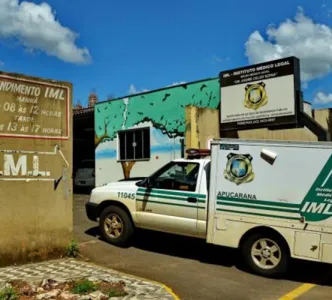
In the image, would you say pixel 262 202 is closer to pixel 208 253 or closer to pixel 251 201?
pixel 251 201

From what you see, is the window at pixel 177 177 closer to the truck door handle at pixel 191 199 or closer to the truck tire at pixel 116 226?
the truck door handle at pixel 191 199

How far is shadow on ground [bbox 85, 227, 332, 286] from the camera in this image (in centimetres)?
770

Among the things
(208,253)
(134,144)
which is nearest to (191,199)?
(208,253)

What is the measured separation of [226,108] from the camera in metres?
15.6

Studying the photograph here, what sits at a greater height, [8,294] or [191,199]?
[191,199]

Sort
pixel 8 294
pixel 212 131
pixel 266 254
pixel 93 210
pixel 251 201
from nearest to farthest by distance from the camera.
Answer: pixel 8 294 < pixel 266 254 < pixel 251 201 < pixel 93 210 < pixel 212 131

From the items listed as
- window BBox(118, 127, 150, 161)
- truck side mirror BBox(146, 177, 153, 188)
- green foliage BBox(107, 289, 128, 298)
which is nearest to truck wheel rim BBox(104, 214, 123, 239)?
truck side mirror BBox(146, 177, 153, 188)

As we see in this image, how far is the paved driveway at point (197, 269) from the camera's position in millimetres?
6649

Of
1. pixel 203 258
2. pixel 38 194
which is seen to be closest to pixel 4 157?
pixel 38 194

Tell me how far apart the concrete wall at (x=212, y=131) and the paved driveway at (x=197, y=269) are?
183 inches

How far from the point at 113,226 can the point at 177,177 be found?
5.94 feet

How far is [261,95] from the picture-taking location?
14.7 meters

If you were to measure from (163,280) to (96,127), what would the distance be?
1700 centimetres

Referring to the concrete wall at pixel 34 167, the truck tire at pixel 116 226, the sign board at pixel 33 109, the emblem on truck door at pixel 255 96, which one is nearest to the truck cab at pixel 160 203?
the truck tire at pixel 116 226
